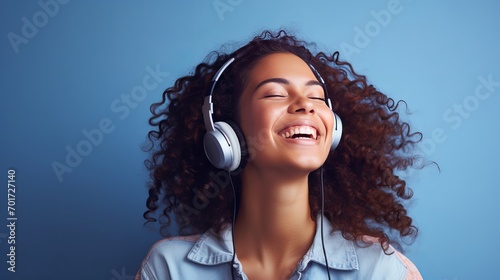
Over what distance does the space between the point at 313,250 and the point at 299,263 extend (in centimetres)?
6

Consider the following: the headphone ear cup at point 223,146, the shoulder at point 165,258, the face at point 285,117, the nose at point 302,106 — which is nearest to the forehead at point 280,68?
the face at point 285,117

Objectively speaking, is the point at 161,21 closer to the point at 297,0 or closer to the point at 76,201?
the point at 297,0

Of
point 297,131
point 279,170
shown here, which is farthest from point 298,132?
point 279,170

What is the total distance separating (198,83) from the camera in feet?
6.18

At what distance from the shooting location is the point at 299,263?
1616 millimetres

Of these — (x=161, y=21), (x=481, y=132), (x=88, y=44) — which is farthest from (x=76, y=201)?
(x=481, y=132)

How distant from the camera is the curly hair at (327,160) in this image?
1.79 metres

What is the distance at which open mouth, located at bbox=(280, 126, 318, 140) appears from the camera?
5.00 feet

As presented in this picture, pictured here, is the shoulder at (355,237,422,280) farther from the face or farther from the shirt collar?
the face

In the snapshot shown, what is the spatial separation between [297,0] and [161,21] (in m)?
0.55

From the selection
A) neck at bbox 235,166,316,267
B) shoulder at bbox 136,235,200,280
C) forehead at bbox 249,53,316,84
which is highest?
forehead at bbox 249,53,316,84

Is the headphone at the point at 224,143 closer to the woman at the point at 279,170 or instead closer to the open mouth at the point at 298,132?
the woman at the point at 279,170

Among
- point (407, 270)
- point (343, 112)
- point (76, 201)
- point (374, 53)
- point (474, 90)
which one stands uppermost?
point (374, 53)

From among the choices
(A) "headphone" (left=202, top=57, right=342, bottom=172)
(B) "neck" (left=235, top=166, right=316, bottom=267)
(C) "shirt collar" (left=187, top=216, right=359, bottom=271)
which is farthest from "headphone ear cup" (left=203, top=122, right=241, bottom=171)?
(C) "shirt collar" (left=187, top=216, right=359, bottom=271)
